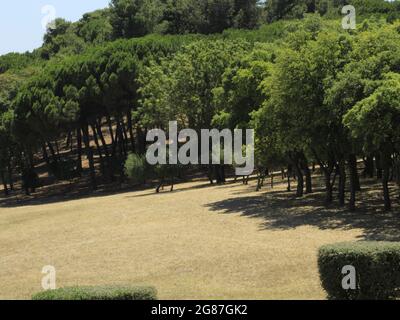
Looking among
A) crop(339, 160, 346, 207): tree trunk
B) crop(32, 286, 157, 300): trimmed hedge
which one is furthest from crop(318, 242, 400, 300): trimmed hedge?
crop(339, 160, 346, 207): tree trunk

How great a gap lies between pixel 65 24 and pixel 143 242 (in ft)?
329

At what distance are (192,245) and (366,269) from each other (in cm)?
1162

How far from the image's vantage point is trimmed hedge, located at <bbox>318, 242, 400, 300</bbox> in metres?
12.4

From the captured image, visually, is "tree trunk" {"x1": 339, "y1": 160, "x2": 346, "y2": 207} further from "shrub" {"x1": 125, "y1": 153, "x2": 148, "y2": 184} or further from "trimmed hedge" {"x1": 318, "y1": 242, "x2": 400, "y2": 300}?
"shrub" {"x1": 125, "y1": 153, "x2": 148, "y2": 184}

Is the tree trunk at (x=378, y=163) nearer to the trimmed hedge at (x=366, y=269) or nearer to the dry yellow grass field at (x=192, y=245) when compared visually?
the dry yellow grass field at (x=192, y=245)

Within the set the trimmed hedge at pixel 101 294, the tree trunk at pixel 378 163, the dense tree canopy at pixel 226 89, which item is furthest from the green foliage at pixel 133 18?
the trimmed hedge at pixel 101 294

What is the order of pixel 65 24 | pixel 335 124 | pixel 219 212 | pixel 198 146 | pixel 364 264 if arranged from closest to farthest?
pixel 364 264
pixel 335 124
pixel 219 212
pixel 198 146
pixel 65 24

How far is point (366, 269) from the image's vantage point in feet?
40.7

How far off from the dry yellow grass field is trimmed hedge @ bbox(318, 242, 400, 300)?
2.02 metres

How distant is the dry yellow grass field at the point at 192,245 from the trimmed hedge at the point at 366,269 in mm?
2018
